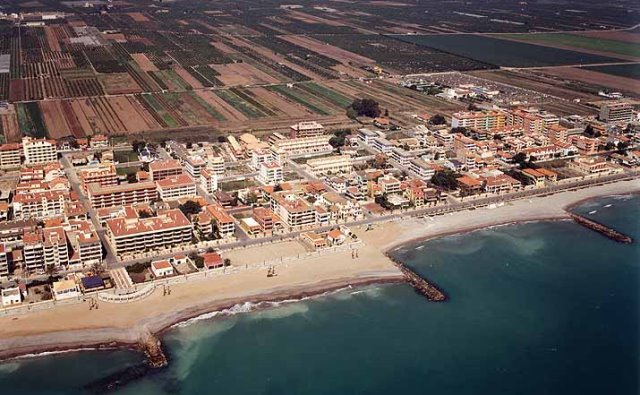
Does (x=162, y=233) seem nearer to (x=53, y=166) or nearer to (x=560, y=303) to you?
(x=53, y=166)

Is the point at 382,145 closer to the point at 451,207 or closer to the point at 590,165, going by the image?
the point at 451,207

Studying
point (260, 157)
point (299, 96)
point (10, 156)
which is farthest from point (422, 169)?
point (10, 156)

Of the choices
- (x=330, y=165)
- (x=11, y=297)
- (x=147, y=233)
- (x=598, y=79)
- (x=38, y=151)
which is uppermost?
(x=598, y=79)

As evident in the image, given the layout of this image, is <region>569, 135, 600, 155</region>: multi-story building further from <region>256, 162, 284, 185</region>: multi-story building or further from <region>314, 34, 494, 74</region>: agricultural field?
<region>314, 34, 494, 74</region>: agricultural field

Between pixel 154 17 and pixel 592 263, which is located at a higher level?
pixel 154 17

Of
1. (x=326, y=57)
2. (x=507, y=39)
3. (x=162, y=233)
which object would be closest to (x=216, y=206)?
(x=162, y=233)

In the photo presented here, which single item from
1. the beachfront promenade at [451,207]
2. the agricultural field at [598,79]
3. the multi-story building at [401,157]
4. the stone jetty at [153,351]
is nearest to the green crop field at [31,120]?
the beachfront promenade at [451,207]

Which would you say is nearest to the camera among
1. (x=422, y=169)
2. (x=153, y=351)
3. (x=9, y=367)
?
(x=9, y=367)

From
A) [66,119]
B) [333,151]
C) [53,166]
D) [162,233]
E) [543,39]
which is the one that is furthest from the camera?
[543,39]
